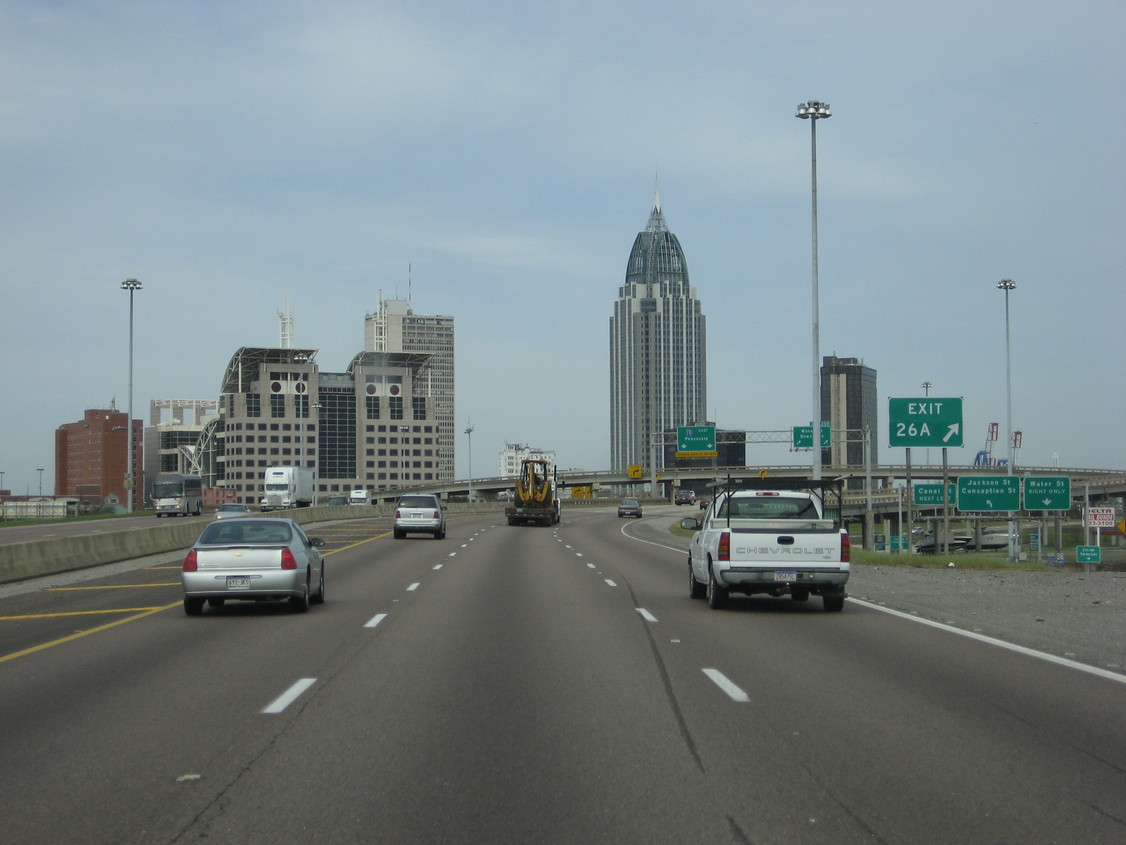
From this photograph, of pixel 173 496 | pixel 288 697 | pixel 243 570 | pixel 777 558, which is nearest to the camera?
pixel 288 697

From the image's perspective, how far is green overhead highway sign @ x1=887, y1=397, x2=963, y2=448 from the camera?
3869 cm

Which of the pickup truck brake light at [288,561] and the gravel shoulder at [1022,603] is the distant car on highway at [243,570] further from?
the gravel shoulder at [1022,603]

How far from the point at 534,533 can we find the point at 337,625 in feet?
129

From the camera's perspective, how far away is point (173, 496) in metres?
78.9

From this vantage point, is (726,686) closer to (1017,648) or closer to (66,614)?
(1017,648)

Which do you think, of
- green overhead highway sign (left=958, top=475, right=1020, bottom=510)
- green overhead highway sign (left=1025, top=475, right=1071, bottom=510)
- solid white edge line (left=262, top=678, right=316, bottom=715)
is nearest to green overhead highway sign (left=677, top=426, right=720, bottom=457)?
green overhead highway sign (left=958, top=475, right=1020, bottom=510)

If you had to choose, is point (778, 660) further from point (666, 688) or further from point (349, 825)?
point (349, 825)

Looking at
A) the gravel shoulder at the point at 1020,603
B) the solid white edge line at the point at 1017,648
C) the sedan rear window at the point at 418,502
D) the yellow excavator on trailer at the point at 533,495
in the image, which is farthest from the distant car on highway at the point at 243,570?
the yellow excavator on trailer at the point at 533,495

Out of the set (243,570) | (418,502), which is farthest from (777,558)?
(418,502)

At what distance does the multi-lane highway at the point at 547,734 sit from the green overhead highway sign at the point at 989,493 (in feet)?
79.8

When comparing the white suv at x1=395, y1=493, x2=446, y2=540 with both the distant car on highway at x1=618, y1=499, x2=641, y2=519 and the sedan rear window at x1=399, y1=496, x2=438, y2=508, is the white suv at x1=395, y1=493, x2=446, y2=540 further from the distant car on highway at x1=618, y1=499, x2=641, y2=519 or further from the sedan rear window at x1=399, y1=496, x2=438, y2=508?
the distant car on highway at x1=618, y1=499, x2=641, y2=519

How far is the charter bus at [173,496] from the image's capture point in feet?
257

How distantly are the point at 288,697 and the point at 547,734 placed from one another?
107 inches

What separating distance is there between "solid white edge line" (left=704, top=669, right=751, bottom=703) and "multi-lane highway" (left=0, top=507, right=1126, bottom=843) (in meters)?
0.05
